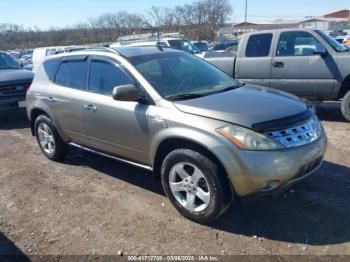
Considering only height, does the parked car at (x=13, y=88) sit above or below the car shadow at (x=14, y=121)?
above

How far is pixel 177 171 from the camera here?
143 inches

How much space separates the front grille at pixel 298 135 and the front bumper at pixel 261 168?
0.07m

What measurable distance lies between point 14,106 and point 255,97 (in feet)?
21.4

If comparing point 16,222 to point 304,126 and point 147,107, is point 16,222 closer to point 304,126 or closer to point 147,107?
point 147,107

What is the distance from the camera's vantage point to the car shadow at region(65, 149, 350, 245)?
3.30 m

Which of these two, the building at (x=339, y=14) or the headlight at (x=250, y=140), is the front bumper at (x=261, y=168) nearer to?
the headlight at (x=250, y=140)

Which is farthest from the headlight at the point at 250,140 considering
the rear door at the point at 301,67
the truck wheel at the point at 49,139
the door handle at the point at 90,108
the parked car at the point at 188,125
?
the rear door at the point at 301,67

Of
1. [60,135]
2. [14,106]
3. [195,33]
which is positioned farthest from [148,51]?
[195,33]

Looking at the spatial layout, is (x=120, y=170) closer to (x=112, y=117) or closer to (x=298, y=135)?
(x=112, y=117)

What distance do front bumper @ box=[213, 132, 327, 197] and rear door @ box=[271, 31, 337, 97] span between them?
169 inches

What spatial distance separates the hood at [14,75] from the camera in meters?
8.40

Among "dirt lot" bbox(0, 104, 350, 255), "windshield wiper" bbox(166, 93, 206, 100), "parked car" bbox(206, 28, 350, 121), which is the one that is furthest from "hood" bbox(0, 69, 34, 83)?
"windshield wiper" bbox(166, 93, 206, 100)

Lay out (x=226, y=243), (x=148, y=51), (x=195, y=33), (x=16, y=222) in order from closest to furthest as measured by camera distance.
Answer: (x=226, y=243) < (x=16, y=222) < (x=148, y=51) < (x=195, y=33)

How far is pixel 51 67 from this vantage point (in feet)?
17.6
